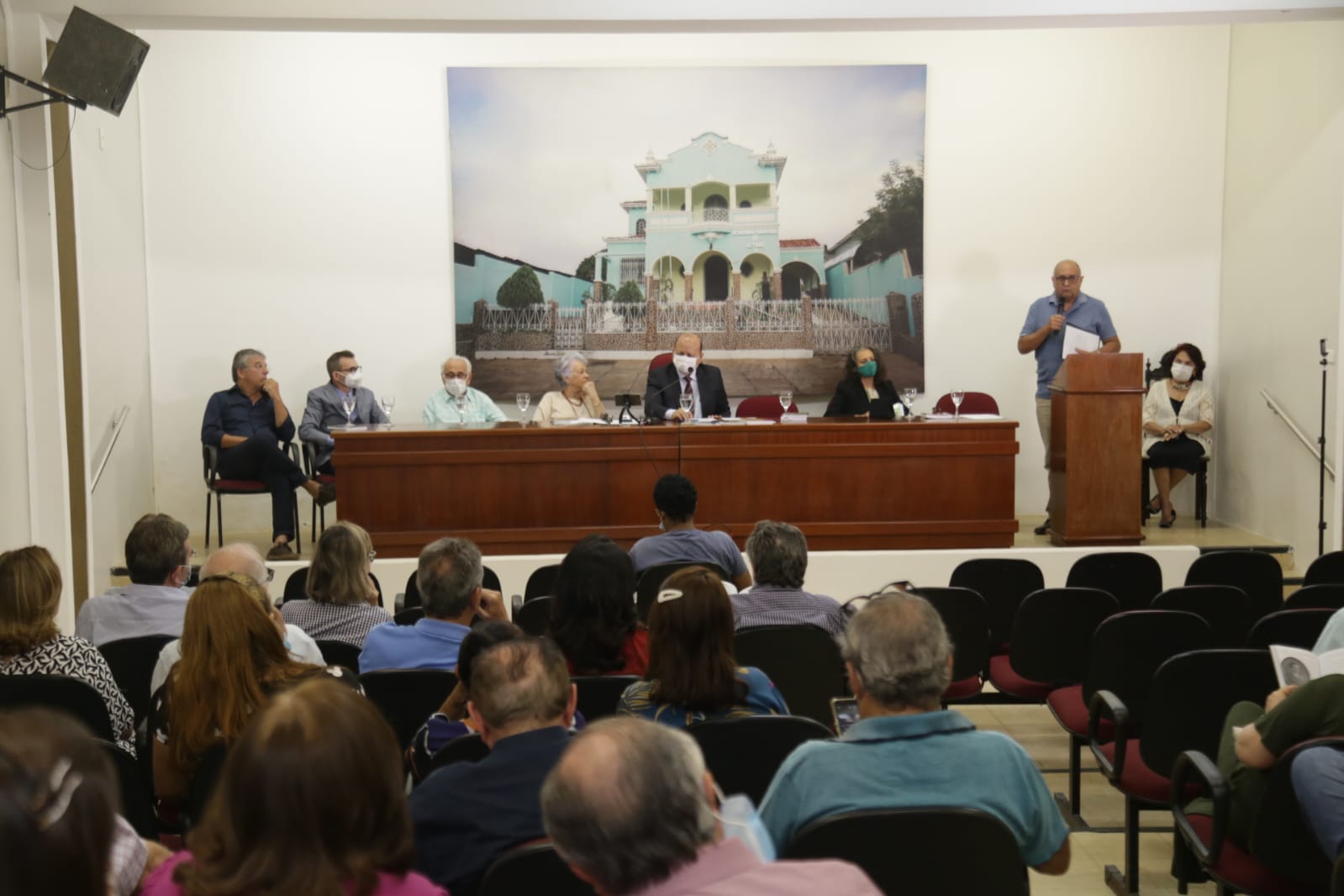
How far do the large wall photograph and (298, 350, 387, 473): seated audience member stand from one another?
105 cm

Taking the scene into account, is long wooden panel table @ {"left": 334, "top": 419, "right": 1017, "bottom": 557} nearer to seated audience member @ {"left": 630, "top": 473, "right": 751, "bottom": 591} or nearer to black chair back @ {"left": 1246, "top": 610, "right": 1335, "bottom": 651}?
seated audience member @ {"left": 630, "top": 473, "right": 751, "bottom": 591}

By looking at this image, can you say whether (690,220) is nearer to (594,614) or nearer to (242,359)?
(242,359)

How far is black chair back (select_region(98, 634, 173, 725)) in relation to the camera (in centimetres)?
356

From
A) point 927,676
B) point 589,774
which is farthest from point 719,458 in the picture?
point 589,774

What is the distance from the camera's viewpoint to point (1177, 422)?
8.32 metres

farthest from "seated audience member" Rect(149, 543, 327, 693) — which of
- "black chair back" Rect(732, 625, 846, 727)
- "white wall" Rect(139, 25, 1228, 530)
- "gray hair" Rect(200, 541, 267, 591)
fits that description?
"white wall" Rect(139, 25, 1228, 530)

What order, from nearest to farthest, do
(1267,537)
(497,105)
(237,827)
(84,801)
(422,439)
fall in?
(84,801)
(237,827)
(422,439)
(1267,537)
(497,105)

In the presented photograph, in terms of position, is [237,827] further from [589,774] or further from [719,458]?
[719,458]

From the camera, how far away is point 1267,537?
805 centimetres

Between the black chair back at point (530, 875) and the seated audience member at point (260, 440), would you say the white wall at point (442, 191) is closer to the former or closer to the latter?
the seated audience member at point (260, 440)

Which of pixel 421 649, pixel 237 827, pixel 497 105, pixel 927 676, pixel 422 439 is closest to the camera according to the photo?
pixel 237 827

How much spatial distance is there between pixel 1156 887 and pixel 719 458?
152 inches

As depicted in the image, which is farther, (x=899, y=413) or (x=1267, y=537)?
(x=1267, y=537)

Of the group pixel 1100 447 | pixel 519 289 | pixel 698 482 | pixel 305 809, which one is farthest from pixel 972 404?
pixel 305 809
